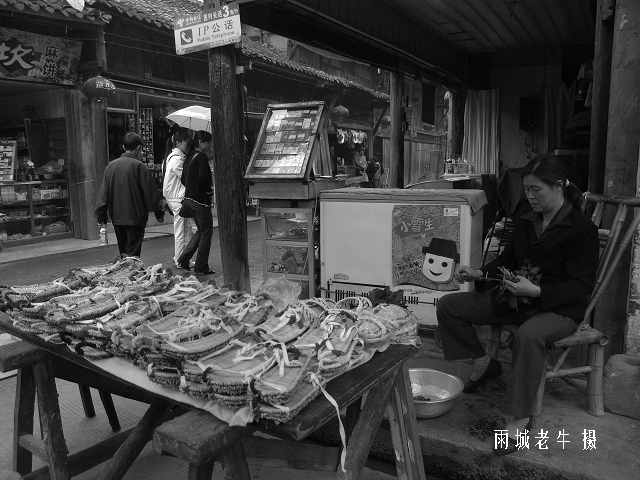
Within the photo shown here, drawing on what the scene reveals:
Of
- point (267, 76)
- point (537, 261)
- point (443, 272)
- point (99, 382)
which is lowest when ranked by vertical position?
point (99, 382)

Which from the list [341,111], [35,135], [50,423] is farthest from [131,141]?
[341,111]

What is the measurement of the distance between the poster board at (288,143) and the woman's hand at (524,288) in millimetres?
2536

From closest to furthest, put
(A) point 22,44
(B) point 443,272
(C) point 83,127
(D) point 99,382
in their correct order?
(D) point 99,382
(B) point 443,272
(A) point 22,44
(C) point 83,127

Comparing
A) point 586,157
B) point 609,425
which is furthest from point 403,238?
point 586,157

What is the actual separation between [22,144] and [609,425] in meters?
11.5

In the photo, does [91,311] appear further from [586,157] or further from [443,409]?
[586,157]

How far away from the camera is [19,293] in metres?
2.79

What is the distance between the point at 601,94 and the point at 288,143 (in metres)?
2.87

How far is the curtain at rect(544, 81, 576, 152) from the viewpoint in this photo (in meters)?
9.38

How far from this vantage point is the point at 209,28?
4922 mm

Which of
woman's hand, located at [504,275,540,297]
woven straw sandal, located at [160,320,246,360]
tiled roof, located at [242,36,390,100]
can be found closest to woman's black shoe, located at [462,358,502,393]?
woman's hand, located at [504,275,540,297]

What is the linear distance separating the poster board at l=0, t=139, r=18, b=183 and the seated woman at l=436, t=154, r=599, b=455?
9.64m

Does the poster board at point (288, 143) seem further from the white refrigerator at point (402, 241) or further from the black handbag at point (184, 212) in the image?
the black handbag at point (184, 212)

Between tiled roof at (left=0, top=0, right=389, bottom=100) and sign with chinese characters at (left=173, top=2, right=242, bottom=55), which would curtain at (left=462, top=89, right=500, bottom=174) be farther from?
sign with chinese characters at (left=173, top=2, right=242, bottom=55)
